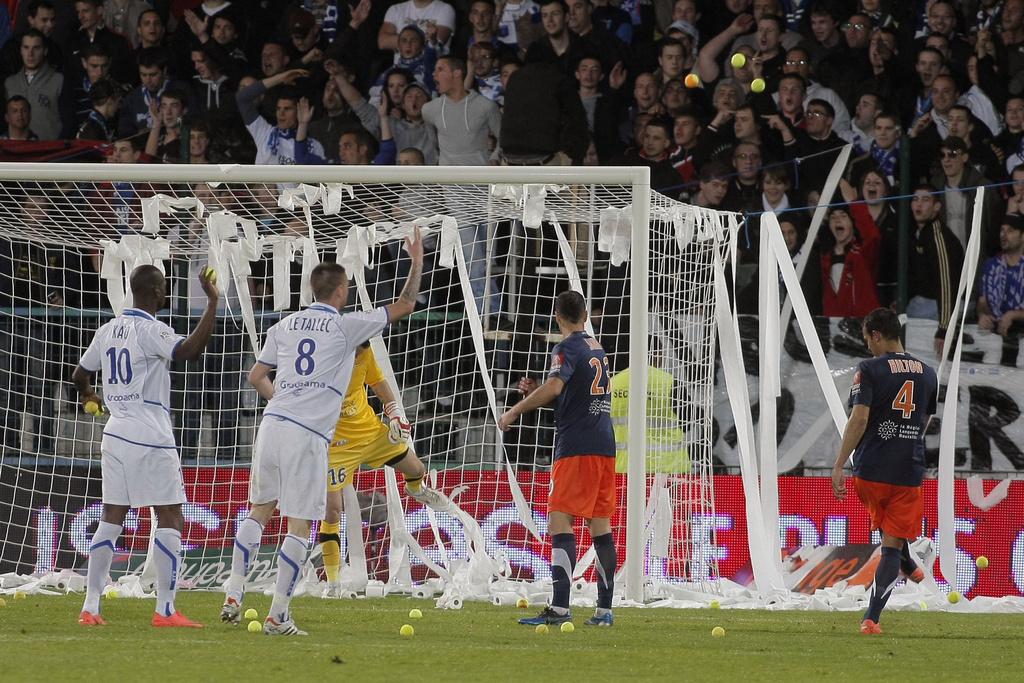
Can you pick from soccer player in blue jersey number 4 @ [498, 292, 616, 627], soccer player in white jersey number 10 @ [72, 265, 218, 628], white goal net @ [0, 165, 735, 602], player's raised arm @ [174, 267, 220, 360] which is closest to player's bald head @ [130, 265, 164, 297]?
soccer player in white jersey number 10 @ [72, 265, 218, 628]

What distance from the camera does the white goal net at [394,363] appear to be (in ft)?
33.9

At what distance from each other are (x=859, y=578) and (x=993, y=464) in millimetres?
1458

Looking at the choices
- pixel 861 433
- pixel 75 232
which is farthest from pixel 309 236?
pixel 861 433

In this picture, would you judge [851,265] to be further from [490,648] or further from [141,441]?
[141,441]

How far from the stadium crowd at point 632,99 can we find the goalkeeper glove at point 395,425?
345 centimetres

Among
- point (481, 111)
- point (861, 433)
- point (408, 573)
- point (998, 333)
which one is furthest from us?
point (481, 111)

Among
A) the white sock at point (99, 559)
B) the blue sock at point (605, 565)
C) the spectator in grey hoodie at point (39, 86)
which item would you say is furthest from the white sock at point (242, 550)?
the spectator in grey hoodie at point (39, 86)

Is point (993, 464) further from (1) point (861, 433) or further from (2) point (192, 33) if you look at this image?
(2) point (192, 33)

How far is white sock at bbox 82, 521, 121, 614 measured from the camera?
7457 millimetres

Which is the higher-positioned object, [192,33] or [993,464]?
[192,33]

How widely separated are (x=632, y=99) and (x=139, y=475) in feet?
25.8

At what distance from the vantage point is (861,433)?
8.05 metres

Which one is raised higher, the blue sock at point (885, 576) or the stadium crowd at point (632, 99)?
the stadium crowd at point (632, 99)

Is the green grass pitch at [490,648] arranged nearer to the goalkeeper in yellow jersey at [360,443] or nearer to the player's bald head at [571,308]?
the goalkeeper in yellow jersey at [360,443]
